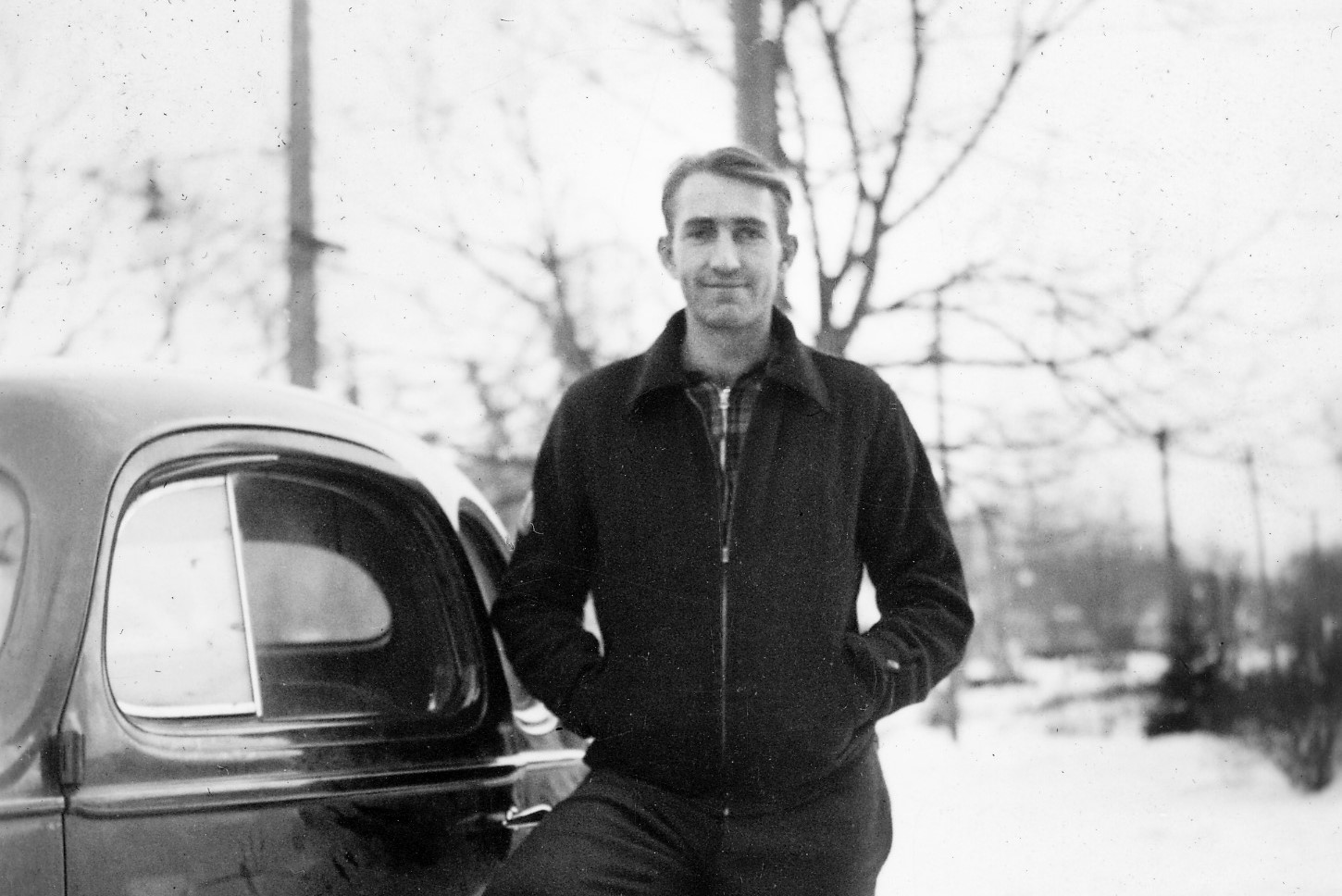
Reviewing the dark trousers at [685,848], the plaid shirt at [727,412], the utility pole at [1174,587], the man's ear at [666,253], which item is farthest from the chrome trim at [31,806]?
the utility pole at [1174,587]

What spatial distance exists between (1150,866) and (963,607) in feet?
17.2

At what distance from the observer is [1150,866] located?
25.0ft

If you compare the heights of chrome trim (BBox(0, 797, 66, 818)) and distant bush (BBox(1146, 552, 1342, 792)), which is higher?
chrome trim (BBox(0, 797, 66, 818))

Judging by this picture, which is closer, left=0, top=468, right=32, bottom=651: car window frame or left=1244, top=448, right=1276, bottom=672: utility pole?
left=0, top=468, right=32, bottom=651: car window frame

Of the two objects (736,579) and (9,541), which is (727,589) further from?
(9,541)

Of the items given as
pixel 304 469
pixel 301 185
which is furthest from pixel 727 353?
pixel 301 185

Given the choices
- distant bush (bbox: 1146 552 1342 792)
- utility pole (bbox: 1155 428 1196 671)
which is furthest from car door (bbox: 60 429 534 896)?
distant bush (bbox: 1146 552 1342 792)

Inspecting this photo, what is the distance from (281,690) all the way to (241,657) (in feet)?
0.35

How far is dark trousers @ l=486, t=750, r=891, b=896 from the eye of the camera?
104 inches

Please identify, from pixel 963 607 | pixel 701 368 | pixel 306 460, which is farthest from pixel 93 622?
pixel 963 607

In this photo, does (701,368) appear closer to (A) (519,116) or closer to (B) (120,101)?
(B) (120,101)

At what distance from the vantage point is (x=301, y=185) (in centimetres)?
787

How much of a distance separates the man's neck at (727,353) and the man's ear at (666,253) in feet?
0.63

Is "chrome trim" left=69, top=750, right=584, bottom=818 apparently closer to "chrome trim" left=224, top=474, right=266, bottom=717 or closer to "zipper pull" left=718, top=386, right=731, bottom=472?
"chrome trim" left=224, top=474, right=266, bottom=717
